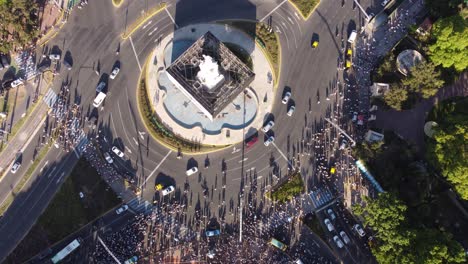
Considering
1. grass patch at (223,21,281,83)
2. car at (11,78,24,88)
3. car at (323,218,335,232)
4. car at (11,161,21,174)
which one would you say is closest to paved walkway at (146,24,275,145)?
grass patch at (223,21,281,83)

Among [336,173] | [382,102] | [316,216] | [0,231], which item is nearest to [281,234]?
A: [316,216]

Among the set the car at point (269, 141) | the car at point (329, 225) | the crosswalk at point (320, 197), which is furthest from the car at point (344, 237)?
the car at point (269, 141)

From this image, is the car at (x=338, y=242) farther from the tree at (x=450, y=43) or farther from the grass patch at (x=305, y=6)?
the grass patch at (x=305, y=6)

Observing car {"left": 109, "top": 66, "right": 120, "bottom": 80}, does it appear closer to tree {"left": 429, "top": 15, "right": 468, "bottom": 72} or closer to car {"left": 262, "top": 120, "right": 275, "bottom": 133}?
car {"left": 262, "top": 120, "right": 275, "bottom": 133}

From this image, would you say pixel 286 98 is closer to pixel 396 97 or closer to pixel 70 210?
pixel 396 97

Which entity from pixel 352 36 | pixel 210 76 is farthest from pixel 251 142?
pixel 352 36

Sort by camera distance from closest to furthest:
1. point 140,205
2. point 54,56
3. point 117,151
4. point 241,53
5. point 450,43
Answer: point 450,43, point 140,205, point 117,151, point 54,56, point 241,53
